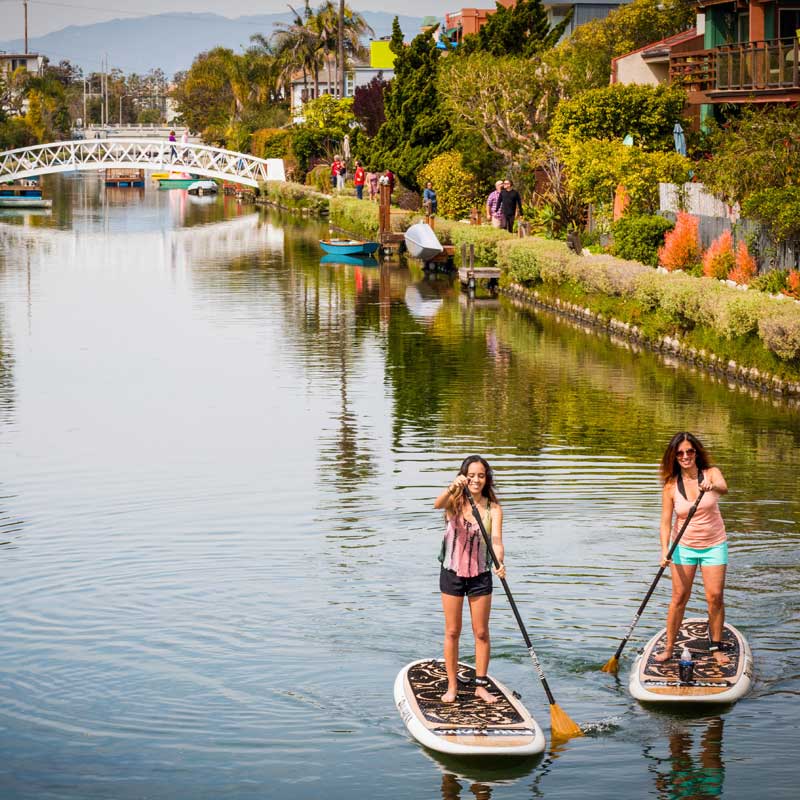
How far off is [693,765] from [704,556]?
1672 mm

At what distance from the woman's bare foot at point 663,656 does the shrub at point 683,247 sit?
22.4m

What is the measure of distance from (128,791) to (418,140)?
52.0 metres

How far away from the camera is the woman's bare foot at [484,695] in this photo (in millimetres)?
11078

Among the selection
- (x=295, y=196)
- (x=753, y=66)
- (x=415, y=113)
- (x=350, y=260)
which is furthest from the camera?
(x=295, y=196)

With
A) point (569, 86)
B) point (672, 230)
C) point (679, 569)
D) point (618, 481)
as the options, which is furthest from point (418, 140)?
point (679, 569)

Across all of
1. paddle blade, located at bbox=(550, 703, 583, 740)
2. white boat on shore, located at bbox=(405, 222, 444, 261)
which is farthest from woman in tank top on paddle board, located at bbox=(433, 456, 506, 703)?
white boat on shore, located at bbox=(405, 222, 444, 261)

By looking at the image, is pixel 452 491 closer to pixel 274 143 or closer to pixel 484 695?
pixel 484 695

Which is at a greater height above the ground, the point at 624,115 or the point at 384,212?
the point at 624,115

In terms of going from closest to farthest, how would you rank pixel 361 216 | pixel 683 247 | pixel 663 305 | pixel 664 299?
pixel 664 299 → pixel 663 305 → pixel 683 247 → pixel 361 216

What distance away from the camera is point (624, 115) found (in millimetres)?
43344

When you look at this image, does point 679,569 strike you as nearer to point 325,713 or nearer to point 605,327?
point 325,713

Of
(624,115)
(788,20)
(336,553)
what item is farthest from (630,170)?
(336,553)

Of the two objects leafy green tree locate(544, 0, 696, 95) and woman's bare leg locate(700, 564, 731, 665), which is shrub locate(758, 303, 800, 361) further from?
leafy green tree locate(544, 0, 696, 95)

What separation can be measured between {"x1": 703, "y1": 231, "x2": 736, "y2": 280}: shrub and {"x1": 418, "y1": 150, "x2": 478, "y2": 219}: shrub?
947 inches
